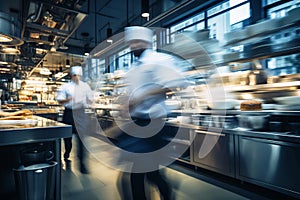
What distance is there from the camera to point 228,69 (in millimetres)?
3070

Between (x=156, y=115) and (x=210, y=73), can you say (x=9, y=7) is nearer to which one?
(x=156, y=115)

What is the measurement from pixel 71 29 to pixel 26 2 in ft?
1.84

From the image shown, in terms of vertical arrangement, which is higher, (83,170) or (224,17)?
(224,17)

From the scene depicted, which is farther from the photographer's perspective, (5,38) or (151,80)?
(5,38)

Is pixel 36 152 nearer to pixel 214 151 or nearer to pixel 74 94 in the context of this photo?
pixel 74 94

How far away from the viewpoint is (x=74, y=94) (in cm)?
329

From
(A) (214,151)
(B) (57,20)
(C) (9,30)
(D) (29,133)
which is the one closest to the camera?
(D) (29,133)

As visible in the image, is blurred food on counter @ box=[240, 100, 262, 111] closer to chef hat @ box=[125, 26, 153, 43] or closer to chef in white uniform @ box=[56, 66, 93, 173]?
chef hat @ box=[125, 26, 153, 43]

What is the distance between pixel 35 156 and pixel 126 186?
4.05ft

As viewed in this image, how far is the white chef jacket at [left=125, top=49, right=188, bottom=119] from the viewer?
142 cm

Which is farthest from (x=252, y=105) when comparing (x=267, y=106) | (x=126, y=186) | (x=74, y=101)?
(x=74, y=101)

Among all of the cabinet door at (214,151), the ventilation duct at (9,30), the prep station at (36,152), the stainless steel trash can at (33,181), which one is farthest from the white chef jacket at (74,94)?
the stainless steel trash can at (33,181)

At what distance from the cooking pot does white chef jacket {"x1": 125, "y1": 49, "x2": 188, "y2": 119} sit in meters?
0.67

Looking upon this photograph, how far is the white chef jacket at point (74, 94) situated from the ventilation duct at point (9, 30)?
113 cm
